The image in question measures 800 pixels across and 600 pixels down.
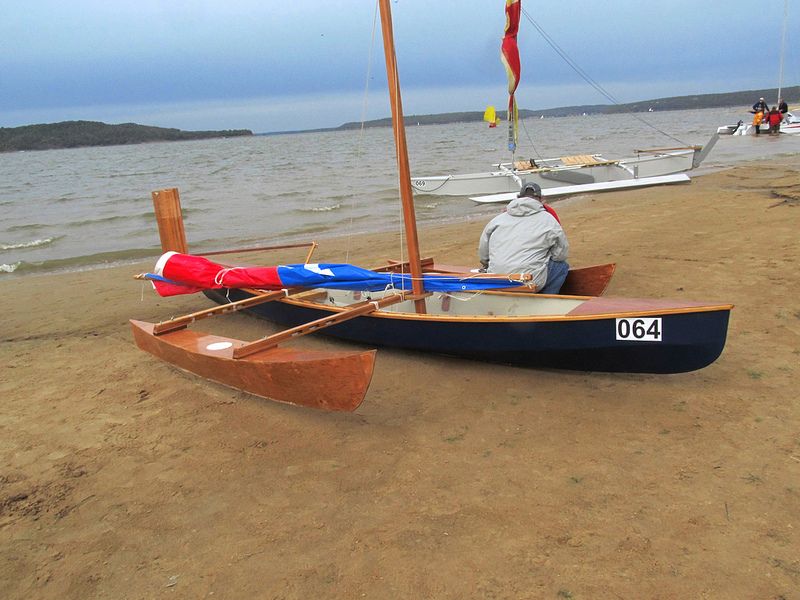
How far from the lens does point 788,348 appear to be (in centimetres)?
485

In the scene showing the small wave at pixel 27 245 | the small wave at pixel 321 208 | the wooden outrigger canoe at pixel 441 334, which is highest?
the wooden outrigger canoe at pixel 441 334

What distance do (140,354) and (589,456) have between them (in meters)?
4.40

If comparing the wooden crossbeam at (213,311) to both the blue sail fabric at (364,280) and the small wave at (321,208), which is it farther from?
the small wave at (321,208)

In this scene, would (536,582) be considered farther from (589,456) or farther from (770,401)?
(770,401)

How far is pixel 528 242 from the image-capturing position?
17.4 ft

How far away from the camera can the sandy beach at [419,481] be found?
279cm

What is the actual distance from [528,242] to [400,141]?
1.38 m

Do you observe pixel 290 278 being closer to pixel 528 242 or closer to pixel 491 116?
pixel 528 242

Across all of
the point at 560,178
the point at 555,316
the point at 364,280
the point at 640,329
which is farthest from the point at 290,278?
the point at 560,178

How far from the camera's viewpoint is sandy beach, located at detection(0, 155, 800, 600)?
2793 mm

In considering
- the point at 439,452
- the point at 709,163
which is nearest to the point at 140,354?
the point at 439,452

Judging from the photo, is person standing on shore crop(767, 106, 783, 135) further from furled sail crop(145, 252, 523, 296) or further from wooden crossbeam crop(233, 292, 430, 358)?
wooden crossbeam crop(233, 292, 430, 358)

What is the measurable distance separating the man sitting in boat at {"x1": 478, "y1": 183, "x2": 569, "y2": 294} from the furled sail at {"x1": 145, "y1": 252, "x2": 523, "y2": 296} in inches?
8.9

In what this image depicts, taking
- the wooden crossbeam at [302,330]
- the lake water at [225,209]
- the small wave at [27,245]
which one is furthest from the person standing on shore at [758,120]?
the wooden crossbeam at [302,330]
